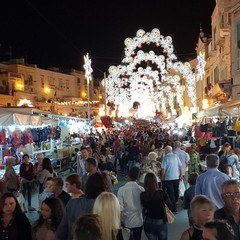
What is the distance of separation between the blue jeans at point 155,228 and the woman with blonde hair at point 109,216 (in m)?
1.88

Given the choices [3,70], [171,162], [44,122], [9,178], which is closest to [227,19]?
[44,122]

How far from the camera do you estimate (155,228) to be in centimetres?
591

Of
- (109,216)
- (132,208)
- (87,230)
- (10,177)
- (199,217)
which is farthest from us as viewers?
(10,177)

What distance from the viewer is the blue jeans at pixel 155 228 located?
591cm

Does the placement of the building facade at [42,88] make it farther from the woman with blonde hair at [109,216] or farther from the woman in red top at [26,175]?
the woman with blonde hair at [109,216]

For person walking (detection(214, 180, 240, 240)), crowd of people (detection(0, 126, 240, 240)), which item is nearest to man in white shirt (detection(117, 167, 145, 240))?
crowd of people (detection(0, 126, 240, 240))

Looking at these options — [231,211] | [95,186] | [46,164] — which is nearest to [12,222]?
[95,186]

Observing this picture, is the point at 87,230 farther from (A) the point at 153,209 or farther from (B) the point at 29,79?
(B) the point at 29,79

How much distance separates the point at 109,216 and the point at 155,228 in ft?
6.62

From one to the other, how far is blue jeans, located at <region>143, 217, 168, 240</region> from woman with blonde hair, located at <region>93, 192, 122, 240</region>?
1.88m

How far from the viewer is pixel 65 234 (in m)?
4.33

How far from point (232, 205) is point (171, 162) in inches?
232

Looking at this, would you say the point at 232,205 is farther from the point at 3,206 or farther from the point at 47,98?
the point at 47,98

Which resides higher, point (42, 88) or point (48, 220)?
point (42, 88)
